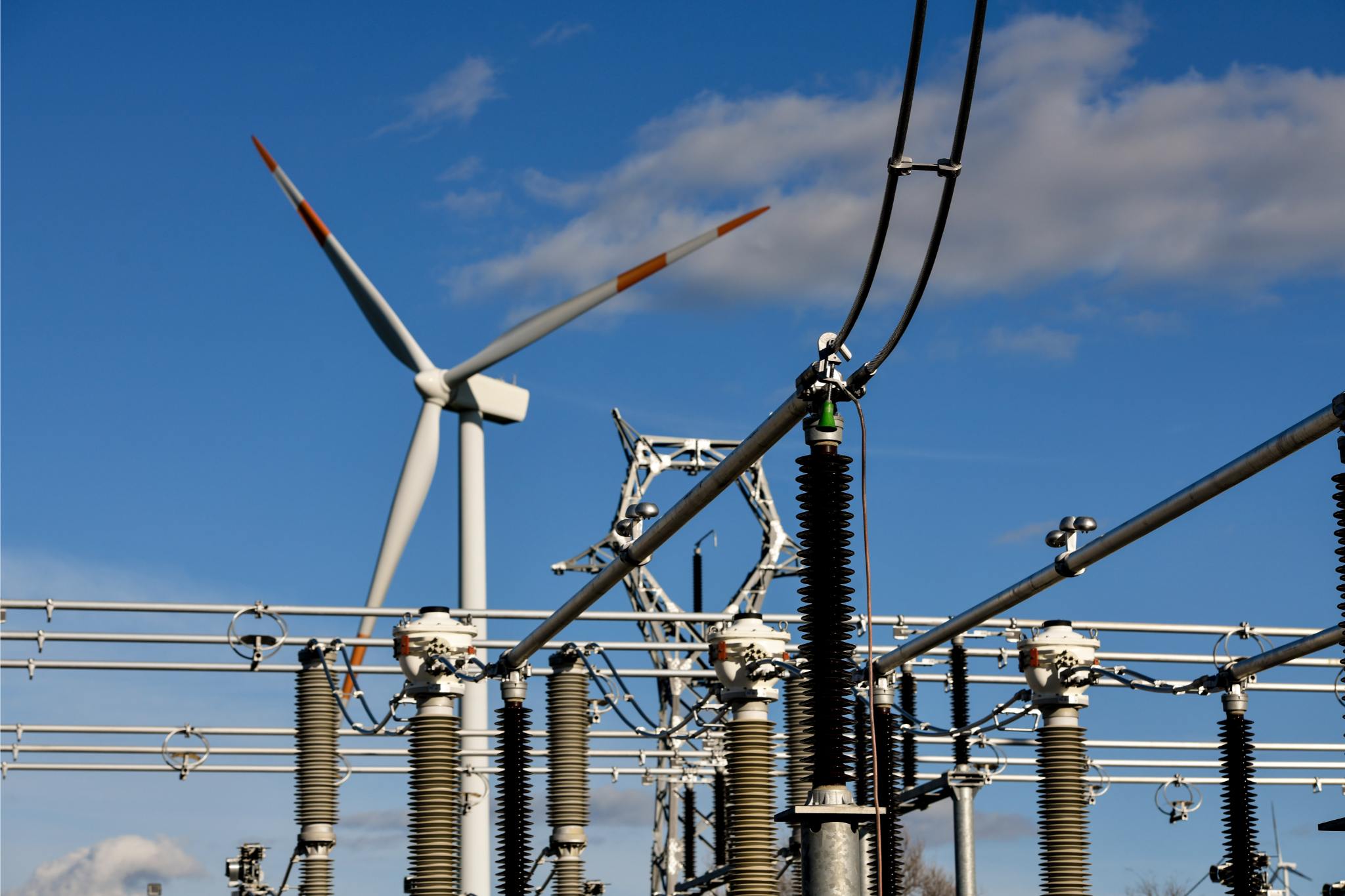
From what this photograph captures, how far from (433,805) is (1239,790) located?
7211 millimetres

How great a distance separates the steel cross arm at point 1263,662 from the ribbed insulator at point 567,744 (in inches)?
224

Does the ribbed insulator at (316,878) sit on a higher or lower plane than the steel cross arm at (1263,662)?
lower

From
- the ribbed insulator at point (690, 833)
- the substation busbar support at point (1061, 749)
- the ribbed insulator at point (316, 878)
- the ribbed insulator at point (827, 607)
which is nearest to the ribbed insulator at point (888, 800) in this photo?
the substation busbar support at point (1061, 749)

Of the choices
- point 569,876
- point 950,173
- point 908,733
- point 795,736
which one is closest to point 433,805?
point 569,876

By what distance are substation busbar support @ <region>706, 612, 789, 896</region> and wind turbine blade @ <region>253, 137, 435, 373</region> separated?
16386mm

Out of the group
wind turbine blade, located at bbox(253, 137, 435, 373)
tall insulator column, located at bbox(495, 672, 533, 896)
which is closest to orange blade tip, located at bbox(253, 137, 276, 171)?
wind turbine blade, located at bbox(253, 137, 435, 373)

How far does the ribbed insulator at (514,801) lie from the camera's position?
55.2ft

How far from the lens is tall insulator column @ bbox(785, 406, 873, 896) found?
906 centimetres

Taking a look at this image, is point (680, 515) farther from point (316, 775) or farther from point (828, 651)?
point (316, 775)

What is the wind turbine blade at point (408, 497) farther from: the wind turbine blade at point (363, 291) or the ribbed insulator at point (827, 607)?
the ribbed insulator at point (827, 607)

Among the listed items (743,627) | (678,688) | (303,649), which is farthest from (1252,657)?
(678,688)

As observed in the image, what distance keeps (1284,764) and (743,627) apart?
42.7 feet

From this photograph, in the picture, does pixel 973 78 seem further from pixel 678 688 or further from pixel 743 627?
pixel 678 688

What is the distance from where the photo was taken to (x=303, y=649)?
19078 millimetres
